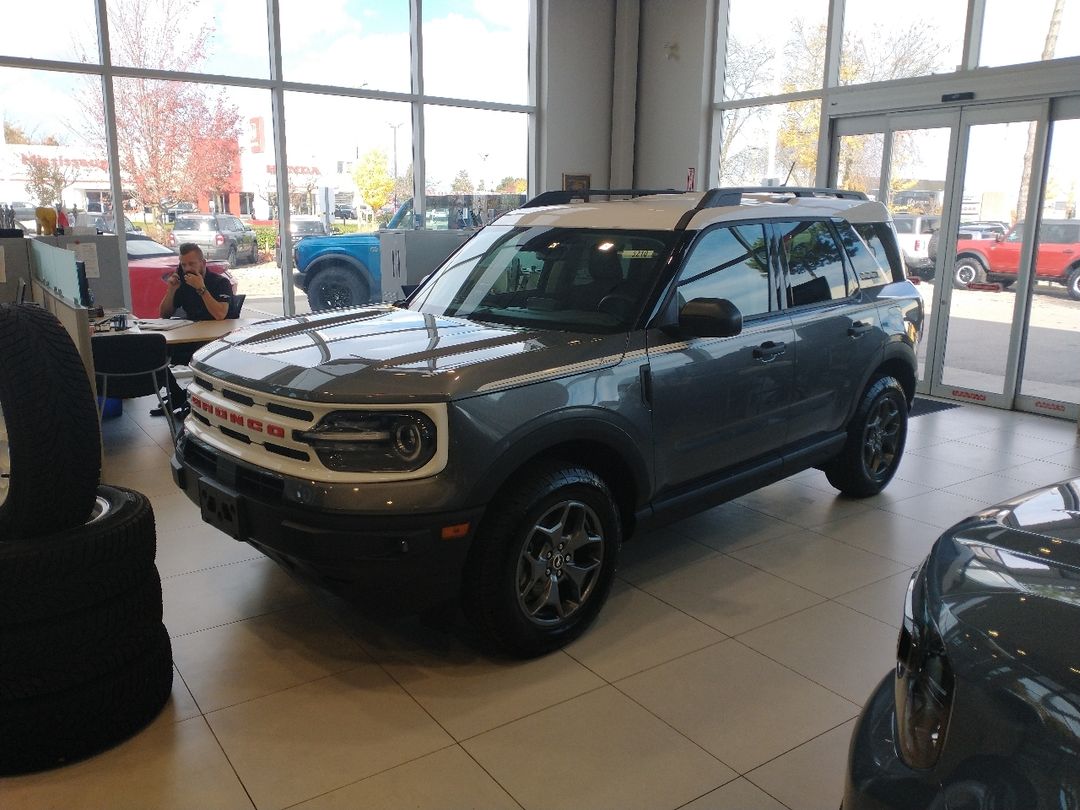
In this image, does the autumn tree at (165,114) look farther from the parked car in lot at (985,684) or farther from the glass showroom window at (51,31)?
the parked car in lot at (985,684)

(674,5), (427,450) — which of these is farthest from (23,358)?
(674,5)

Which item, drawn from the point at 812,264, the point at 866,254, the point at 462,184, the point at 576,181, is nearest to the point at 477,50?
the point at 462,184

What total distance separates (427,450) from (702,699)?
115 cm

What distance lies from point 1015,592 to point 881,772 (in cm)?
33

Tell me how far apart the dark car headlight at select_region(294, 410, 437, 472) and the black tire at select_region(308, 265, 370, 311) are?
6525 mm

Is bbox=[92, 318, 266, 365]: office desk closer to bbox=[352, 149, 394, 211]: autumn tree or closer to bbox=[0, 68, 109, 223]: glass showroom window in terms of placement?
bbox=[0, 68, 109, 223]: glass showroom window

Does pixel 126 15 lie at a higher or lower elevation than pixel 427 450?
higher

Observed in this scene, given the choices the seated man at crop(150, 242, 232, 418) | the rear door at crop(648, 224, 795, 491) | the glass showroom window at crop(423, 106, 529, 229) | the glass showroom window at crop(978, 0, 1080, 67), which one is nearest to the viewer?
the rear door at crop(648, 224, 795, 491)

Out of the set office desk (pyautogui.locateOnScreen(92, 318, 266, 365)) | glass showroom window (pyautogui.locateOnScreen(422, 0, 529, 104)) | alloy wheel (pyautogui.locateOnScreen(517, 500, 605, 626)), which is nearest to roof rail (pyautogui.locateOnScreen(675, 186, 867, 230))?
alloy wheel (pyautogui.locateOnScreen(517, 500, 605, 626))

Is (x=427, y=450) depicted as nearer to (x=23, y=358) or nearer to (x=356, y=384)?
(x=356, y=384)

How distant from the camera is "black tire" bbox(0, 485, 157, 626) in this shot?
2.21 m

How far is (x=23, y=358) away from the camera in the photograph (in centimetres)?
230

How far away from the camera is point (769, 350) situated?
3.58 m

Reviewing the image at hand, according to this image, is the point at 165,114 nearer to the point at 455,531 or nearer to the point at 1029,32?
the point at 455,531
